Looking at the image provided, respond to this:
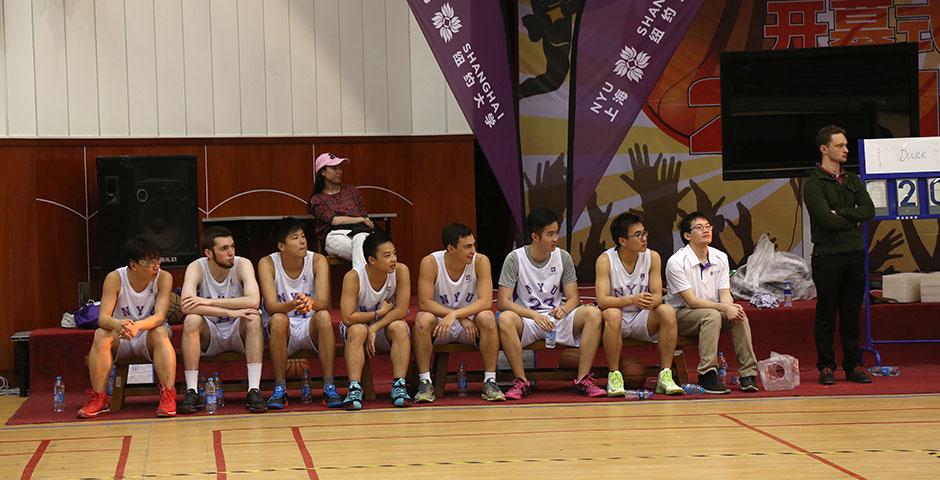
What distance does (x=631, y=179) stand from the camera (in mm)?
11102

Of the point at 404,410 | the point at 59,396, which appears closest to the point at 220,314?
the point at 59,396

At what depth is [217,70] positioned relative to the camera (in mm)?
10414

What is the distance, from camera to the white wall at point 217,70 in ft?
32.7

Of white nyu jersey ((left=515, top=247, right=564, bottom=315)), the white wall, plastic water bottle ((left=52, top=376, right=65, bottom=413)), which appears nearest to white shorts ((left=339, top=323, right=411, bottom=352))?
white nyu jersey ((left=515, top=247, right=564, bottom=315))

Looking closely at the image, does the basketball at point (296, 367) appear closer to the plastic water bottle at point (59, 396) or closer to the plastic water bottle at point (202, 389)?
the plastic water bottle at point (202, 389)

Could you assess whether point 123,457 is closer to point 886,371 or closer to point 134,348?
point 134,348

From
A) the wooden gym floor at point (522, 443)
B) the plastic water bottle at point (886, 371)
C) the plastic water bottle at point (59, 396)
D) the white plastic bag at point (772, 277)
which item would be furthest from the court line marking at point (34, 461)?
the plastic water bottle at point (886, 371)

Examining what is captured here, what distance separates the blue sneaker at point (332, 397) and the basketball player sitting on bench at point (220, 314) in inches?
15.5

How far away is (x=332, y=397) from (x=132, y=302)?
136cm

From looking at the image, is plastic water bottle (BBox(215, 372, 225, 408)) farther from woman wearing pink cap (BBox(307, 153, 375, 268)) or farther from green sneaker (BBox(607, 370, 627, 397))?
green sneaker (BBox(607, 370, 627, 397))

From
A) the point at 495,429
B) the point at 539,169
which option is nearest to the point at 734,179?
the point at 539,169

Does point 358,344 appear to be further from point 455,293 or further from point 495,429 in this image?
point 495,429

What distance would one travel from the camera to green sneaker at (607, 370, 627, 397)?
7856mm

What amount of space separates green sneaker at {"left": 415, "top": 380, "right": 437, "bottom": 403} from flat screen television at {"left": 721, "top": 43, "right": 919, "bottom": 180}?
14.4 feet
